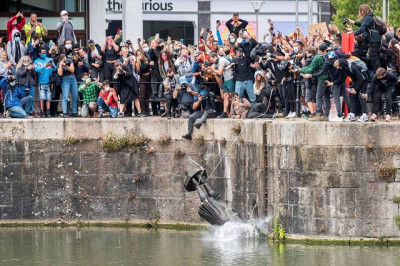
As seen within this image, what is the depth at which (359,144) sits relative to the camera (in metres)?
31.8

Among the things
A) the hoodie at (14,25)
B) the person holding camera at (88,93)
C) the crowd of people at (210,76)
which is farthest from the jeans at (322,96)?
the hoodie at (14,25)

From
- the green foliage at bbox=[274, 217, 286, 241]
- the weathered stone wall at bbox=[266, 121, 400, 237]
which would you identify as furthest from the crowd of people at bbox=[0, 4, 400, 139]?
the green foliage at bbox=[274, 217, 286, 241]

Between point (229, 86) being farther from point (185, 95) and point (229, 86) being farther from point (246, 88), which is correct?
point (185, 95)

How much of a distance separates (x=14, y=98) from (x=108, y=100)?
2.71 meters

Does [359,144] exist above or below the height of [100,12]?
below

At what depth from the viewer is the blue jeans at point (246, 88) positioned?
35906mm

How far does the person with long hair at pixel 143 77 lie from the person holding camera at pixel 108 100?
783 mm

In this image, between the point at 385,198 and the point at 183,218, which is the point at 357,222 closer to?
the point at 385,198

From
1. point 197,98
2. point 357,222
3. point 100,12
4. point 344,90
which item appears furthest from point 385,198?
point 100,12

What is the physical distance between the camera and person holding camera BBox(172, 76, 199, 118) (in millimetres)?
36469

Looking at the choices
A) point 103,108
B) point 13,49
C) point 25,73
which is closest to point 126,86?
point 103,108

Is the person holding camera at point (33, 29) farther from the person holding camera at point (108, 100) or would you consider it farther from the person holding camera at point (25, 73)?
the person holding camera at point (108, 100)

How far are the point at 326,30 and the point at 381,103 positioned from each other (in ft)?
19.5

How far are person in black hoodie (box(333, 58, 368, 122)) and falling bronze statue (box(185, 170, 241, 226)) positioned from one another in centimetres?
416
